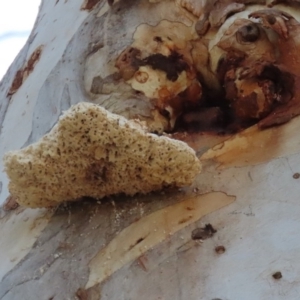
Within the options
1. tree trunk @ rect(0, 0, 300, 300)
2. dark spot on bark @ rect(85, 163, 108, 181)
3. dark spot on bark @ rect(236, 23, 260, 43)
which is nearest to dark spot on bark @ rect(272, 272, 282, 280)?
tree trunk @ rect(0, 0, 300, 300)

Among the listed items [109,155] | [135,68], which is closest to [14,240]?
[109,155]

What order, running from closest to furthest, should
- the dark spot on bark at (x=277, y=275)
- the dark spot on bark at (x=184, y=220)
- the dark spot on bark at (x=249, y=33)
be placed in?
the dark spot on bark at (x=277, y=275)
the dark spot on bark at (x=184, y=220)
the dark spot on bark at (x=249, y=33)

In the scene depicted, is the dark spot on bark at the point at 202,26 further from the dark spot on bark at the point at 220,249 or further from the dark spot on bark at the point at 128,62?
the dark spot on bark at the point at 220,249

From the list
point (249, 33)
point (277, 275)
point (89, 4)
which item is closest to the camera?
point (277, 275)

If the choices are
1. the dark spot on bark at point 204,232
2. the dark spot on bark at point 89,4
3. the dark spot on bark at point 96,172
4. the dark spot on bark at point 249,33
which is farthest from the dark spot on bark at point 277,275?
the dark spot on bark at point 89,4

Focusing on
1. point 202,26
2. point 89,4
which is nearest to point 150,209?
point 202,26

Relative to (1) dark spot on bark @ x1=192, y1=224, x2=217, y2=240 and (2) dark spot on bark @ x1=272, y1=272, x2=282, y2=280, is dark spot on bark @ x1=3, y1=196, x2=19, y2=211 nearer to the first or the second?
(1) dark spot on bark @ x1=192, y1=224, x2=217, y2=240

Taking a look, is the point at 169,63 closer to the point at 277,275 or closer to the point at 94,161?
the point at 94,161
